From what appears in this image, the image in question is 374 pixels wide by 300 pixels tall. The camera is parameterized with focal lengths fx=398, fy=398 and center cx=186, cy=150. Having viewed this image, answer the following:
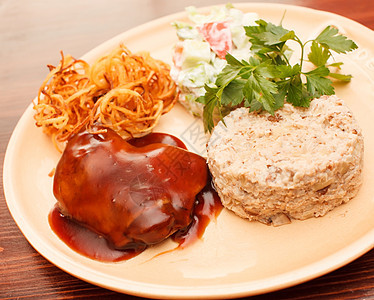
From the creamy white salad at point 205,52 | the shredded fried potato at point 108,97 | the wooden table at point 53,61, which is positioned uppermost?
the creamy white salad at point 205,52

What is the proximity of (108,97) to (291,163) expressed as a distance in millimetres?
1561

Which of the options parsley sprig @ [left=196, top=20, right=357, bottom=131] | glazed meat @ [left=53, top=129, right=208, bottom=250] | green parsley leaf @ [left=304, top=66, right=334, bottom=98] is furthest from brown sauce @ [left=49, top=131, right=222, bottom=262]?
green parsley leaf @ [left=304, top=66, right=334, bottom=98]

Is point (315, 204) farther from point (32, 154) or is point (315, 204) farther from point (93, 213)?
point (32, 154)

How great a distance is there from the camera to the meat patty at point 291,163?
2434 mm

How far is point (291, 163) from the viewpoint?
2.45m

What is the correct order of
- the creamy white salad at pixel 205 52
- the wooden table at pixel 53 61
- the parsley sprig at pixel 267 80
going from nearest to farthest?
the wooden table at pixel 53 61, the parsley sprig at pixel 267 80, the creamy white salad at pixel 205 52

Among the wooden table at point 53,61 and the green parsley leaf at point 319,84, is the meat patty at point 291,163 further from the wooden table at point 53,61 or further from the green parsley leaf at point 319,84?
the wooden table at point 53,61

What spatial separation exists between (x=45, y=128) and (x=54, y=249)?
1.22 m

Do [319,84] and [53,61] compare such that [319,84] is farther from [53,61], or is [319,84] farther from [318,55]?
[53,61]

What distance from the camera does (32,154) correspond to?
10.9ft

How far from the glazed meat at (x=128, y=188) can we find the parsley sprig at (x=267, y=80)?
1.66ft

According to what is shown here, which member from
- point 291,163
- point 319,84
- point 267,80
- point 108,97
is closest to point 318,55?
point 319,84

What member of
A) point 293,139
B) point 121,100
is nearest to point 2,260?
point 121,100

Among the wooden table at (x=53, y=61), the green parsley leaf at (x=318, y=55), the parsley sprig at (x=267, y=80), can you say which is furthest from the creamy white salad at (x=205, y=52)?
the wooden table at (x=53, y=61)
